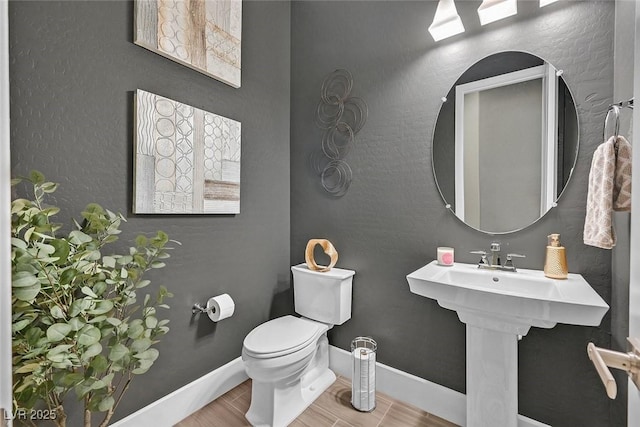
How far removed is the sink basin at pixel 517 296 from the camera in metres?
1.02

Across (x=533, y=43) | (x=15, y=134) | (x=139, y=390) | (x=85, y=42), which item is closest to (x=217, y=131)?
(x=85, y=42)

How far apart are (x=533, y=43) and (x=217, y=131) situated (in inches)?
66.1

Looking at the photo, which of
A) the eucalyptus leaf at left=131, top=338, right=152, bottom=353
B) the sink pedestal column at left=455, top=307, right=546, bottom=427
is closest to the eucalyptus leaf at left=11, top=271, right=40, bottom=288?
the eucalyptus leaf at left=131, top=338, right=152, bottom=353

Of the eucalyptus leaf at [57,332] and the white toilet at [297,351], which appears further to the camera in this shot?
the white toilet at [297,351]

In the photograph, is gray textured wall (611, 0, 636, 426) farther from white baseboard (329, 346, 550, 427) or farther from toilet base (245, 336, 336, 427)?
toilet base (245, 336, 336, 427)

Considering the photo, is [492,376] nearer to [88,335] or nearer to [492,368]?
[492,368]

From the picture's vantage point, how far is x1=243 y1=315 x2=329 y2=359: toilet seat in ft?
4.88

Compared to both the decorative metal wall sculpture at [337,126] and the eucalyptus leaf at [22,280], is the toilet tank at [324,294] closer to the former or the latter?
the decorative metal wall sculpture at [337,126]

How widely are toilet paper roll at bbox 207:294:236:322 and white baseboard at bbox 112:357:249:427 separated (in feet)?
1.25

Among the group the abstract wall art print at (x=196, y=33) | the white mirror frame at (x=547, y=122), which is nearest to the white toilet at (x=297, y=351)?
the white mirror frame at (x=547, y=122)

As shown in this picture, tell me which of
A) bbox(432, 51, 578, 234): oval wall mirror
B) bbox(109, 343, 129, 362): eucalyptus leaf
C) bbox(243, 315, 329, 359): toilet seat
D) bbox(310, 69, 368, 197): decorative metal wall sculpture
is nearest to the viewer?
bbox(109, 343, 129, 362): eucalyptus leaf

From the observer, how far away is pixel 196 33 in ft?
5.34

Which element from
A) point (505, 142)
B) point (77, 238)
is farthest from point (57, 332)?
point (505, 142)

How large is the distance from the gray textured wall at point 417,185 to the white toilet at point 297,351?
0.18 meters
